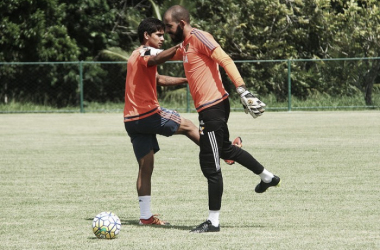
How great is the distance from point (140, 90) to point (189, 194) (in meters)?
2.13

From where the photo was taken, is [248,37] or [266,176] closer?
[266,176]

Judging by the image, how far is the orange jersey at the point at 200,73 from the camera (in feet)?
23.6

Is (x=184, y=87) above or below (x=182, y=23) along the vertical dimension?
below

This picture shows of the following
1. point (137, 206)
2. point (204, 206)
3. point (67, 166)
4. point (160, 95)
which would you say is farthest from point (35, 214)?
point (160, 95)

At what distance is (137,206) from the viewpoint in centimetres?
883

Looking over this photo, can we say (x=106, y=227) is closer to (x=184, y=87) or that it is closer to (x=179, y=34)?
(x=179, y=34)

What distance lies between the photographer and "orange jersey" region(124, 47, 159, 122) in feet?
25.5

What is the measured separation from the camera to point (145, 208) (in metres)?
7.69

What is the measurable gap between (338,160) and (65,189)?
16.3ft

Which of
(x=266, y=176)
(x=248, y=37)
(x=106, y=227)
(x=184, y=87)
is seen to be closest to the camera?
(x=106, y=227)

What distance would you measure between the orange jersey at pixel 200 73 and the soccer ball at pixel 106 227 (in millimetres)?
1286

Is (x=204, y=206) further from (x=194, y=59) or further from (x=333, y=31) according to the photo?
(x=333, y=31)

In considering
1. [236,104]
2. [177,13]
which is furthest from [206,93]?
[236,104]

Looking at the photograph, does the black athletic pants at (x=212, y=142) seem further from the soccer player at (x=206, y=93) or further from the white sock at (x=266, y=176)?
the white sock at (x=266, y=176)
